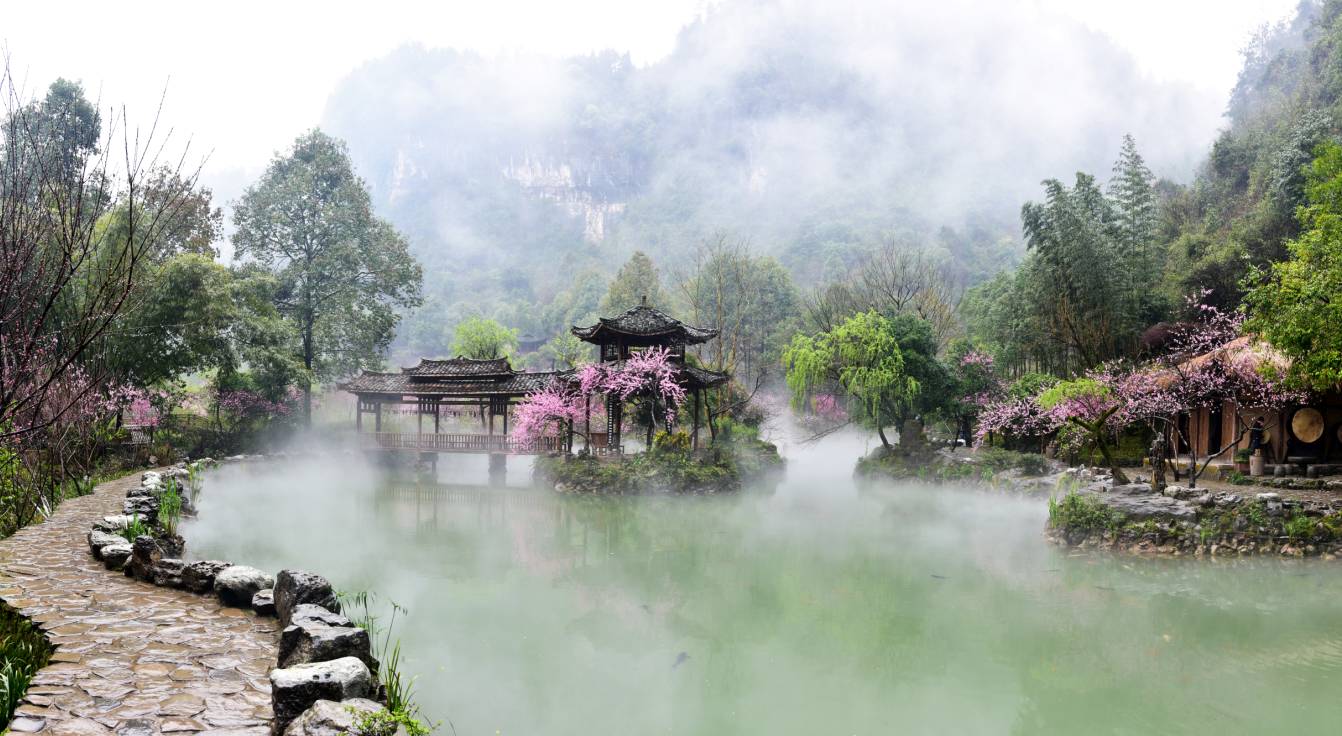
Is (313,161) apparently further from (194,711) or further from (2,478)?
(194,711)

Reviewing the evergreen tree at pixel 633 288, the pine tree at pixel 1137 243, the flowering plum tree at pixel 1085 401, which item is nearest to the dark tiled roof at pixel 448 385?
the flowering plum tree at pixel 1085 401

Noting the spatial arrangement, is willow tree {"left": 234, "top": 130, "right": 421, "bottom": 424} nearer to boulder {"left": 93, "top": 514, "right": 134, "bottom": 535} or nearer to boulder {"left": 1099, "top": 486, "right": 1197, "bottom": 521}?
boulder {"left": 93, "top": 514, "right": 134, "bottom": 535}

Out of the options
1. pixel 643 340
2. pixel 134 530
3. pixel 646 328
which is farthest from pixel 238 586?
pixel 643 340

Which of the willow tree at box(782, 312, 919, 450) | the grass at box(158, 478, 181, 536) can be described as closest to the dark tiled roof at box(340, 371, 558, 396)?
the willow tree at box(782, 312, 919, 450)

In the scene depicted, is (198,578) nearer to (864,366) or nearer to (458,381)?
(864,366)

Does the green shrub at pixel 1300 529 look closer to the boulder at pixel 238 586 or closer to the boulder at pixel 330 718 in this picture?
the boulder at pixel 330 718

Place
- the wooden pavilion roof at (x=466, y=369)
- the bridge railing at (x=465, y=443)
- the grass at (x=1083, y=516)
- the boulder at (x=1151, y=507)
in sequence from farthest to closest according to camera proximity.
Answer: the wooden pavilion roof at (x=466, y=369) < the bridge railing at (x=465, y=443) < the grass at (x=1083, y=516) < the boulder at (x=1151, y=507)

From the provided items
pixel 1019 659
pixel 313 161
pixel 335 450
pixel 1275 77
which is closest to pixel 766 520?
pixel 1019 659

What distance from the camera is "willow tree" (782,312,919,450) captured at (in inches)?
682

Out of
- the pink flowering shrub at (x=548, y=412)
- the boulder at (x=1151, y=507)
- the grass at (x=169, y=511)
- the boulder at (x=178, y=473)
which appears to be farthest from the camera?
the pink flowering shrub at (x=548, y=412)

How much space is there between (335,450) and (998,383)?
18.8 meters

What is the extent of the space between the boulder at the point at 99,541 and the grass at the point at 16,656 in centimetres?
169

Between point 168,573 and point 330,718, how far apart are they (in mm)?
3378

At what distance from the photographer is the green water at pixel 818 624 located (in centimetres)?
504
